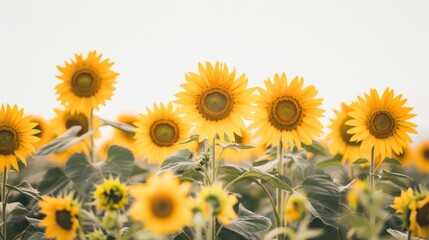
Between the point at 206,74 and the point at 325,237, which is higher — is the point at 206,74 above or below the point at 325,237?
above

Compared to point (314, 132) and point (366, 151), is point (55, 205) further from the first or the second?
point (366, 151)

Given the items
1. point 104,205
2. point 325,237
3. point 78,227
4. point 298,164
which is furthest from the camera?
point 298,164

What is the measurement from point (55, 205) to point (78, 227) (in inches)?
9.1

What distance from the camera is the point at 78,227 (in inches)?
72.1

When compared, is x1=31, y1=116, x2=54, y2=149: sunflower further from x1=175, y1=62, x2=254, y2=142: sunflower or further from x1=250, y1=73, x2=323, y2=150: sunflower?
x1=250, y1=73, x2=323, y2=150: sunflower

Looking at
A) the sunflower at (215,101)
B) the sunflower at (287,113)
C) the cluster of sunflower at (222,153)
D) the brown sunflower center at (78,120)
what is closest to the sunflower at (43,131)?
the brown sunflower center at (78,120)

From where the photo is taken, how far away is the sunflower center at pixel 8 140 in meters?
2.65

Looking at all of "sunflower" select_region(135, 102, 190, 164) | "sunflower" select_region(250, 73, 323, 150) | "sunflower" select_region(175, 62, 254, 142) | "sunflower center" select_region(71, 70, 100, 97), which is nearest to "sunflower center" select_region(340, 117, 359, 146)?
"sunflower" select_region(250, 73, 323, 150)

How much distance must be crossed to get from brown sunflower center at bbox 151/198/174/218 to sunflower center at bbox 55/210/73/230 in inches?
31.4

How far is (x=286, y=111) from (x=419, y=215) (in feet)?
3.41

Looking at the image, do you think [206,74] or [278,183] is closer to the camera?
[278,183]

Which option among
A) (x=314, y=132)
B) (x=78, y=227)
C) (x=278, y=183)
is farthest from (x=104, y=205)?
(x=314, y=132)

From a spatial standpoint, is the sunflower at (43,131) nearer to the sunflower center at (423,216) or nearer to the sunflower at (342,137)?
the sunflower at (342,137)

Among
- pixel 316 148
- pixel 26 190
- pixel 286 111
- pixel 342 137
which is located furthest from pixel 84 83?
pixel 342 137
